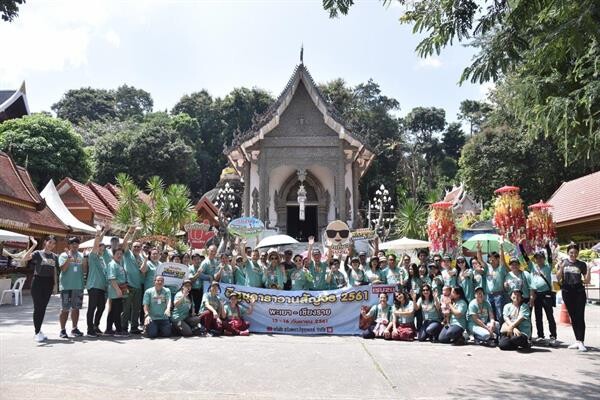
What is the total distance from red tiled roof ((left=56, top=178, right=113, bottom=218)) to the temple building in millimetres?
11744

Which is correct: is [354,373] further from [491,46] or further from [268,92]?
[268,92]

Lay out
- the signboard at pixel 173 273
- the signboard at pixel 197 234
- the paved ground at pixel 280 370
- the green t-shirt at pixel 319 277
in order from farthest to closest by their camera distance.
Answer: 1. the signboard at pixel 197 234
2. the green t-shirt at pixel 319 277
3. the signboard at pixel 173 273
4. the paved ground at pixel 280 370

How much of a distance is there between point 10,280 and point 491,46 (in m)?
15.4

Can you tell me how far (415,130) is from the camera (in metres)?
64.9

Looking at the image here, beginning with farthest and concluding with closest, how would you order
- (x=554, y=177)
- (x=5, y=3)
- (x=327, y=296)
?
(x=554, y=177) → (x=5, y=3) → (x=327, y=296)

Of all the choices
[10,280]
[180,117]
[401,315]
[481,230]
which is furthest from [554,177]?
[180,117]

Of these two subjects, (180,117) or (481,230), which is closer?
(481,230)

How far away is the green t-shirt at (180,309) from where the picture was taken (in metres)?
8.77

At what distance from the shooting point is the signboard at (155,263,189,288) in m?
9.53

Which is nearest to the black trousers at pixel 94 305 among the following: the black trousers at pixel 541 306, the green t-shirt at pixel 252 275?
the green t-shirt at pixel 252 275

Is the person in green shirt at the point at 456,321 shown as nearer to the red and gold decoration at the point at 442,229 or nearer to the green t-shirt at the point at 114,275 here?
the green t-shirt at the point at 114,275

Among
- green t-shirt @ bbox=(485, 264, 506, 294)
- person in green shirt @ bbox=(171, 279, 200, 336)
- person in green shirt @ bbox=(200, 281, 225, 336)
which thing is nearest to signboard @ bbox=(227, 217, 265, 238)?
person in green shirt @ bbox=(200, 281, 225, 336)

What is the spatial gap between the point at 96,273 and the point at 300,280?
12.5 feet

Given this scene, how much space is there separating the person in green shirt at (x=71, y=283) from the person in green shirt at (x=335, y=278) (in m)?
4.62
